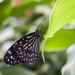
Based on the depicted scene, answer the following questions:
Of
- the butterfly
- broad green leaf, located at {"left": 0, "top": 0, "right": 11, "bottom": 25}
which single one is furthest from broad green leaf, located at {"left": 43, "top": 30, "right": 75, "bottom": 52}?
broad green leaf, located at {"left": 0, "top": 0, "right": 11, "bottom": 25}

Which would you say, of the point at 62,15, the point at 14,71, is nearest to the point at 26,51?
the point at 14,71

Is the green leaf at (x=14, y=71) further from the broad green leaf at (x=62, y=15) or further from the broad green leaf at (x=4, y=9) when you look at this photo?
the broad green leaf at (x=62, y=15)

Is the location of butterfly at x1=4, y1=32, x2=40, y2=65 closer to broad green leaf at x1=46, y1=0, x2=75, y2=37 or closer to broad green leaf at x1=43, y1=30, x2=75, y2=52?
broad green leaf at x1=43, y1=30, x2=75, y2=52

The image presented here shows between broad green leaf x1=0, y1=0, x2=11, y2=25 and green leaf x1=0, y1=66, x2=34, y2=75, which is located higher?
broad green leaf x1=0, y1=0, x2=11, y2=25

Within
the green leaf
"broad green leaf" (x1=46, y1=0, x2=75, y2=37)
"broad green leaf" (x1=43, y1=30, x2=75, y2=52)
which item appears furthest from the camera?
the green leaf

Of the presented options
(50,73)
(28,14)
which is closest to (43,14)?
(28,14)

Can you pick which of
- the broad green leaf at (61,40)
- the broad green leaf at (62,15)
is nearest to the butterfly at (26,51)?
the broad green leaf at (61,40)
